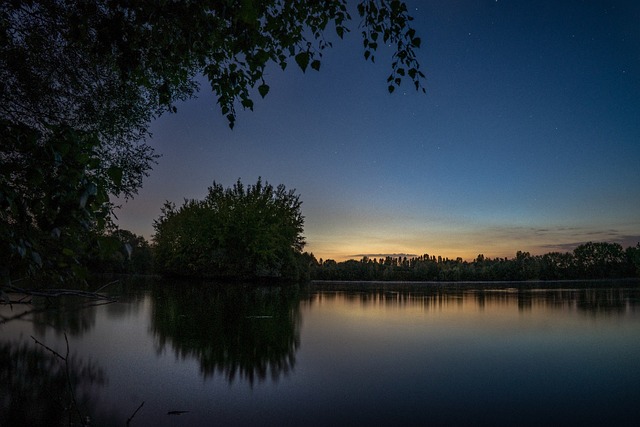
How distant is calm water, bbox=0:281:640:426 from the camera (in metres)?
4.25

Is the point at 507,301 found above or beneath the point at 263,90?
beneath

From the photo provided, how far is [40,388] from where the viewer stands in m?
4.65

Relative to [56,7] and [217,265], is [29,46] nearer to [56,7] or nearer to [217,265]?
[56,7]

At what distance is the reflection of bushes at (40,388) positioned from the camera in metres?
3.83

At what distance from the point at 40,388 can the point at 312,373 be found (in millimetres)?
3446

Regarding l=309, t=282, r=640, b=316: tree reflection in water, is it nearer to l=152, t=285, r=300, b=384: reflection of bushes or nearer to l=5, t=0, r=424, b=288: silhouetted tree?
l=152, t=285, r=300, b=384: reflection of bushes

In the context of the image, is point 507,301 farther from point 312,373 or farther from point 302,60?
point 302,60

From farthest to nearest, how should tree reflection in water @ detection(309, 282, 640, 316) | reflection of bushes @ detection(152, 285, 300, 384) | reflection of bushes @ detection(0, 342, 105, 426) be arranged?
tree reflection in water @ detection(309, 282, 640, 316) → reflection of bushes @ detection(152, 285, 300, 384) → reflection of bushes @ detection(0, 342, 105, 426)

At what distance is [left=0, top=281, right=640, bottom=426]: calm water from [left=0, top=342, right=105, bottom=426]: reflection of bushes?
0.07 ft

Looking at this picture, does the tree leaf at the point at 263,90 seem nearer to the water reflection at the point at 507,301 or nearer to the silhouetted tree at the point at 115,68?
the silhouetted tree at the point at 115,68

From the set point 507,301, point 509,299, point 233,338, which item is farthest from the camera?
point 509,299

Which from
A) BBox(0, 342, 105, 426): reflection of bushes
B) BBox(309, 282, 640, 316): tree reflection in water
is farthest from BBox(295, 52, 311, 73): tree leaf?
BBox(309, 282, 640, 316): tree reflection in water

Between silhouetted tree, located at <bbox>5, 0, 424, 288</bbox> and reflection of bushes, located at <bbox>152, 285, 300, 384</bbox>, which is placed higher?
silhouetted tree, located at <bbox>5, 0, 424, 288</bbox>

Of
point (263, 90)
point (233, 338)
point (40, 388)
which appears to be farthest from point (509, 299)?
point (263, 90)
